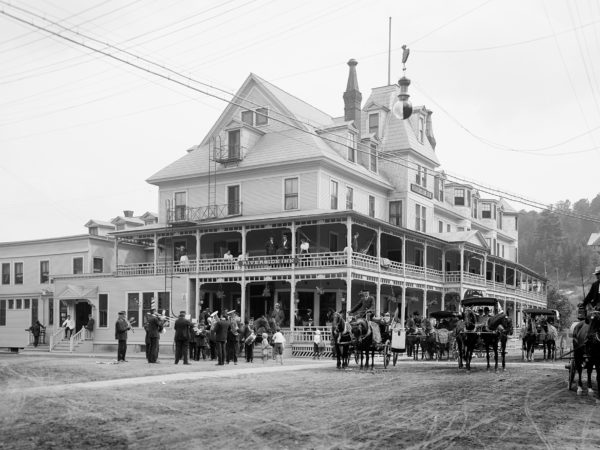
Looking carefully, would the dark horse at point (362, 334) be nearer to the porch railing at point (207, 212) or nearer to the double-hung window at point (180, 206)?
the porch railing at point (207, 212)

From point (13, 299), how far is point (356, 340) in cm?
4031

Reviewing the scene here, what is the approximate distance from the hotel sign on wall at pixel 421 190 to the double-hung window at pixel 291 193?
33.3 feet

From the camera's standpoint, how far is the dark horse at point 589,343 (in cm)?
1412

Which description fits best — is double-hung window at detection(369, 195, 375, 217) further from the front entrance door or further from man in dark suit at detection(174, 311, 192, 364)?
man in dark suit at detection(174, 311, 192, 364)

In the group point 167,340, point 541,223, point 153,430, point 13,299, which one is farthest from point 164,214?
point 541,223

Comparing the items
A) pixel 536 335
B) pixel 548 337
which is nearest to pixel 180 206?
pixel 536 335

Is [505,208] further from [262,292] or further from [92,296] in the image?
[92,296]

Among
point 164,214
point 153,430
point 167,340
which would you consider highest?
point 164,214

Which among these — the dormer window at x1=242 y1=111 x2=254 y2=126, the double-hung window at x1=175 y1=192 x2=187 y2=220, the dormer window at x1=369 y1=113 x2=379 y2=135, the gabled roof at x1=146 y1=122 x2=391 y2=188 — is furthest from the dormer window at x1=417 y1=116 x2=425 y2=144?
the double-hung window at x1=175 y1=192 x2=187 y2=220

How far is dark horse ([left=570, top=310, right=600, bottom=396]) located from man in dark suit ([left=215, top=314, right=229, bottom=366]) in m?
13.9

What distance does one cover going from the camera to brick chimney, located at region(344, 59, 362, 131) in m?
49.2

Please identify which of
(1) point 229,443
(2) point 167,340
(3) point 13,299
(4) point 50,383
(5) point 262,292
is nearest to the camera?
(1) point 229,443

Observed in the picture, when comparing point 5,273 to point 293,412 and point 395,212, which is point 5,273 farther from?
point 293,412

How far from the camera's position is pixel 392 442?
9.42 m
